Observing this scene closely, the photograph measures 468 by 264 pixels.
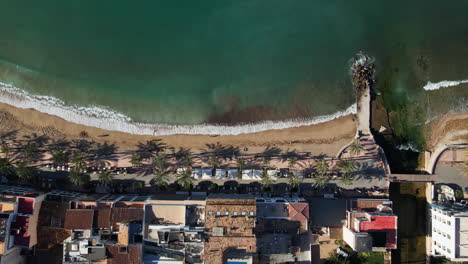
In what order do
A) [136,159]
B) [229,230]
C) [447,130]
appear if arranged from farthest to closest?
1. [447,130]
2. [136,159]
3. [229,230]

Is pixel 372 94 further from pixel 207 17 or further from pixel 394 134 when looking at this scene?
pixel 207 17

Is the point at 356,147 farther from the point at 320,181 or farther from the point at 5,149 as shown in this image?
the point at 5,149

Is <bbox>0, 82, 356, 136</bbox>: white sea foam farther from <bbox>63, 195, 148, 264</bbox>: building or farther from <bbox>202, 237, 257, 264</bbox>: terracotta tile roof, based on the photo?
<bbox>202, 237, 257, 264</bbox>: terracotta tile roof

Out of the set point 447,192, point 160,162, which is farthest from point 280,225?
point 447,192

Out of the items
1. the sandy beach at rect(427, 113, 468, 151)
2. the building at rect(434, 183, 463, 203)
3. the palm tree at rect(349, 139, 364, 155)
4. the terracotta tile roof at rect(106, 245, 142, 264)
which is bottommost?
the terracotta tile roof at rect(106, 245, 142, 264)

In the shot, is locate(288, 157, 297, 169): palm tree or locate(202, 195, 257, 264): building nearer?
locate(202, 195, 257, 264): building

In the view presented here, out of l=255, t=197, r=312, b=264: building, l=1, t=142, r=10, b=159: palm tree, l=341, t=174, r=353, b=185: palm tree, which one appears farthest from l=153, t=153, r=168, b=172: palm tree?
l=341, t=174, r=353, b=185: palm tree

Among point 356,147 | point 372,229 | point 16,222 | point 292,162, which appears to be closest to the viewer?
point 16,222

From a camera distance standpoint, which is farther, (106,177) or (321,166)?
(321,166)

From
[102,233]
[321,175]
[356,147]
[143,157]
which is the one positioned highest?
[356,147]
